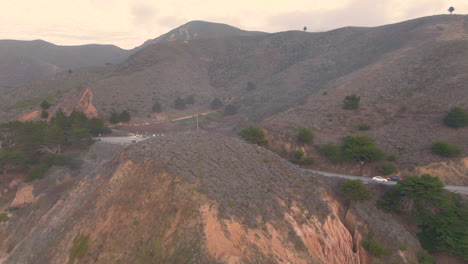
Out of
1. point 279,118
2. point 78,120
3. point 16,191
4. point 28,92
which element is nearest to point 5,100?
point 28,92

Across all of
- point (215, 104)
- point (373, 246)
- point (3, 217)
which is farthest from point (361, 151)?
point (215, 104)

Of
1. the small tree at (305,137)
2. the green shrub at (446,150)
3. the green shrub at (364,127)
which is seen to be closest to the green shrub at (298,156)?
the small tree at (305,137)

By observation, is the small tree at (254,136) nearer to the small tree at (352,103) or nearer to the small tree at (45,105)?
the small tree at (352,103)

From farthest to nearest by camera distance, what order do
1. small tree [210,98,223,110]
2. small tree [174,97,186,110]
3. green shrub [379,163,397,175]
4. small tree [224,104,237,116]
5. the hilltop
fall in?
small tree [210,98,223,110]
small tree [224,104,237,116]
small tree [174,97,186,110]
the hilltop
green shrub [379,163,397,175]

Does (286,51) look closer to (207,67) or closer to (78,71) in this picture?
(207,67)

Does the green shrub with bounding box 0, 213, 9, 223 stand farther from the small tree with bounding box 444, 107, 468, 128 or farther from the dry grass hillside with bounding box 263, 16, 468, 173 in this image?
the small tree with bounding box 444, 107, 468, 128

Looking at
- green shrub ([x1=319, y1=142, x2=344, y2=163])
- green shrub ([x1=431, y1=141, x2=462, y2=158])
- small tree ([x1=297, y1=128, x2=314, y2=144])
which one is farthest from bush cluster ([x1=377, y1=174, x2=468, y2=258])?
small tree ([x1=297, y1=128, x2=314, y2=144])
